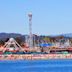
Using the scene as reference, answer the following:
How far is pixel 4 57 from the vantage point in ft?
282

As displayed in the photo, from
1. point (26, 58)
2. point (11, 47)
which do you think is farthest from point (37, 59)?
point (11, 47)

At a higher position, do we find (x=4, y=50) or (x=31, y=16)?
(x=31, y=16)

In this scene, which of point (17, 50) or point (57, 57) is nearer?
point (57, 57)

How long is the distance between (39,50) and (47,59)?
23321mm

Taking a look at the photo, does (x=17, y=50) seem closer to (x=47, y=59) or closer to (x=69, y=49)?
(x=69, y=49)

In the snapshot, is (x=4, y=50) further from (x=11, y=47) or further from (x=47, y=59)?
(x=47, y=59)

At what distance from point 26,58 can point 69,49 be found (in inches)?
1116

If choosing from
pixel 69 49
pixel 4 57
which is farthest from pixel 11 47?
pixel 4 57

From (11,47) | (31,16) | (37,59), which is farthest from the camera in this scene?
(11,47)

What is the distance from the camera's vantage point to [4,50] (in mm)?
106875

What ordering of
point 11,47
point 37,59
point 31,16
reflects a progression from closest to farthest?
point 37,59
point 31,16
point 11,47

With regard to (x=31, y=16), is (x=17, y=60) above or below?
below

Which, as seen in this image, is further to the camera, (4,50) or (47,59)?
(4,50)

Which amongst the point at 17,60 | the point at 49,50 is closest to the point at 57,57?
the point at 17,60
